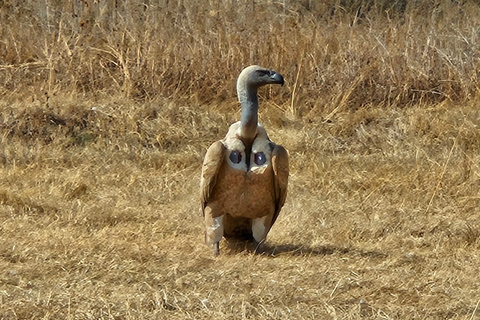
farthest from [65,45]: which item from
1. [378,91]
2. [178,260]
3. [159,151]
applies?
[178,260]

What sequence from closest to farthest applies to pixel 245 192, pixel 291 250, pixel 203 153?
1. pixel 245 192
2. pixel 291 250
3. pixel 203 153

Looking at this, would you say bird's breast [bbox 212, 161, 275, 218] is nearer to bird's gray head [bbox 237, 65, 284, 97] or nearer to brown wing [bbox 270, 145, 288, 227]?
brown wing [bbox 270, 145, 288, 227]

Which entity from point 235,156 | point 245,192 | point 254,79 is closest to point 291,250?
point 245,192

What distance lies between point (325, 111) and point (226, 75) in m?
1.16

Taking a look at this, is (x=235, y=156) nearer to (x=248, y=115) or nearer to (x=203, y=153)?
(x=248, y=115)

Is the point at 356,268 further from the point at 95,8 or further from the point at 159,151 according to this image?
the point at 95,8

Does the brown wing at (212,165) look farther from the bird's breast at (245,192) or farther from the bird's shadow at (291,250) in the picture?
the bird's shadow at (291,250)

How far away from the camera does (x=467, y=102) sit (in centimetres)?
1054

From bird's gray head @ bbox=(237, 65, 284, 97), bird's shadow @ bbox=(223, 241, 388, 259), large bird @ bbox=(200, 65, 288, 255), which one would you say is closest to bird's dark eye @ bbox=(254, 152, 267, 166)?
large bird @ bbox=(200, 65, 288, 255)

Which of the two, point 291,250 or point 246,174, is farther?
point 291,250

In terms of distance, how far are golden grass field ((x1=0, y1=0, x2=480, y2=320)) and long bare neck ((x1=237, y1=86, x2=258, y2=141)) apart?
0.73 m

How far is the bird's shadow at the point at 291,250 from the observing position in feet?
20.0

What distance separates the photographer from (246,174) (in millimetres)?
5910

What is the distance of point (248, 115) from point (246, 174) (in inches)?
13.7
